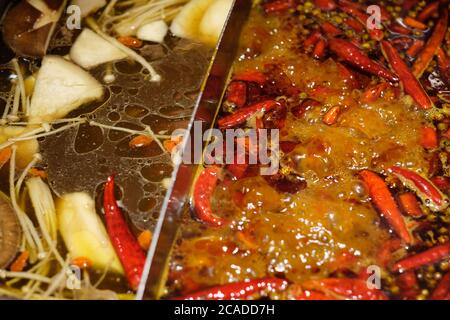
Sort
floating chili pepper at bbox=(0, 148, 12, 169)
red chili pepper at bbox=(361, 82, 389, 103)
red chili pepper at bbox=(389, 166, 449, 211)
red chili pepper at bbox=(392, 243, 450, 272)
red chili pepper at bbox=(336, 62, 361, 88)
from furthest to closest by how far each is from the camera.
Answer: red chili pepper at bbox=(336, 62, 361, 88), red chili pepper at bbox=(361, 82, 389, 103), floating chili pepper at bbox=(0, 148, 12, 169), red chili pepper at bbox=(389, 166, 449, 211), red chili pepper at bbox=(392, 243, 450, 272)

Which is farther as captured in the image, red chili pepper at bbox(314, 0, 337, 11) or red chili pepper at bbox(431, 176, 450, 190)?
red chili pepper at bbox(314, 0, 337, 11)

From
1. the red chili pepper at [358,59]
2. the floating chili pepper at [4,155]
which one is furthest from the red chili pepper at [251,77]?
the floating chili pepper at [4,155]

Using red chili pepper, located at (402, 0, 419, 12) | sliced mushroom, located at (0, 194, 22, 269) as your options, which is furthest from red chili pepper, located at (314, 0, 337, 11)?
sliced mushroom, located at (0, 194, 22, 269)

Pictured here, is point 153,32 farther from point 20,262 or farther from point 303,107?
point 20,262

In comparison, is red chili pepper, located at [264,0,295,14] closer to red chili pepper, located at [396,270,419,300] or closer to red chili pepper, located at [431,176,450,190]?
red chili pepper, located at [431,176,450,190]

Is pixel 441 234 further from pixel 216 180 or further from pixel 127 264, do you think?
pixel 127 264

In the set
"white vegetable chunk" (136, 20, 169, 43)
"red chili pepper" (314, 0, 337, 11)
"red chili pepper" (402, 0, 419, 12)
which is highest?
"red chili pepper" (402, 0, 419, 12)

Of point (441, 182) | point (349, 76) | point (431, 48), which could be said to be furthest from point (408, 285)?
point (431, 48)
